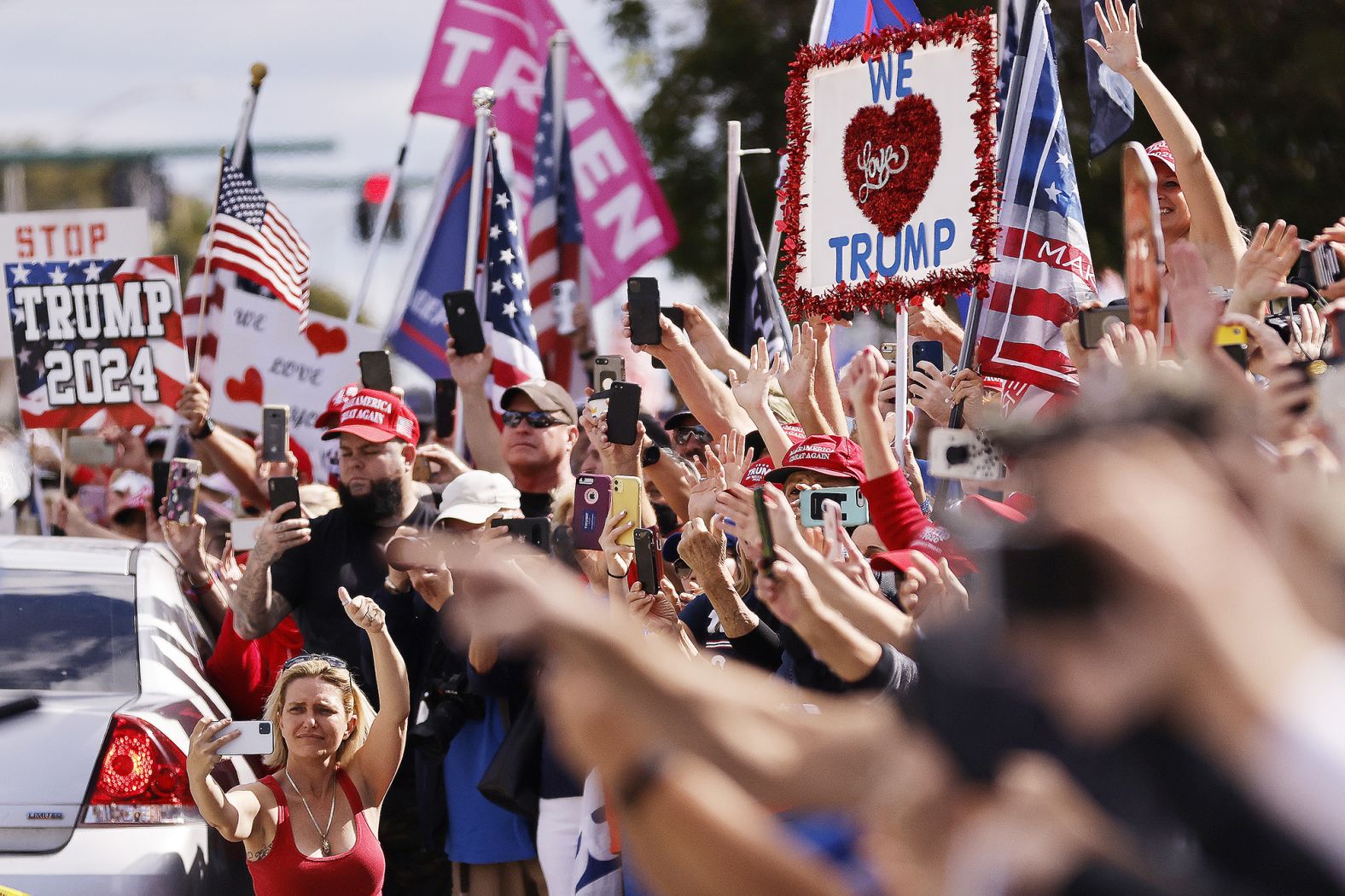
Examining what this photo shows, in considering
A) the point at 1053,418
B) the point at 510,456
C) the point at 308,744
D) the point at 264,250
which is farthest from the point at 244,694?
the point at 1053,418

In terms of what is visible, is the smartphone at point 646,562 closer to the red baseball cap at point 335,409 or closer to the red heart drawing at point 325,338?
the red baseball cap at point 335,409

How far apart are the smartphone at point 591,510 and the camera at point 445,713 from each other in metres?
0.87

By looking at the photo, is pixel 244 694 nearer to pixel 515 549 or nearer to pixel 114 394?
pixel 515 549

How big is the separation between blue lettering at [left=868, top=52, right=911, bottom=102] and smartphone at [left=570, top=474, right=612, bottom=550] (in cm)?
148

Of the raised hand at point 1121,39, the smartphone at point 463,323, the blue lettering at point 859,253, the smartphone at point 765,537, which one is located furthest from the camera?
the smartphone at point 463,323

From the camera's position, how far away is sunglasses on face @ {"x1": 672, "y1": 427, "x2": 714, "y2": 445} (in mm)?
6543

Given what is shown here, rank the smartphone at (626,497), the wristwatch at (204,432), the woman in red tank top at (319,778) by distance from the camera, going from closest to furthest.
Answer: the smartphone at (626,497), the woman in red tank top at (319,778), the wristwatch at (204,432)

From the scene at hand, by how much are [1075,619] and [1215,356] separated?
3.41 ft

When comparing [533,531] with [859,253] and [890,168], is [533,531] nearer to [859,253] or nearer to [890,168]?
[859,253]

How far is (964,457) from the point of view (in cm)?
335

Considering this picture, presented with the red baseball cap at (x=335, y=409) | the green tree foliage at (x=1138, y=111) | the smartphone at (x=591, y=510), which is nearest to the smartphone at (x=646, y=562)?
the smartphone at (x=591, y=510)

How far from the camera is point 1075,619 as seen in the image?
1.57 m

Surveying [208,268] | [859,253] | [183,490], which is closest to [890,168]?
[859,253]

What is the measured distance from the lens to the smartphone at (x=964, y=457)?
10.8 feet
